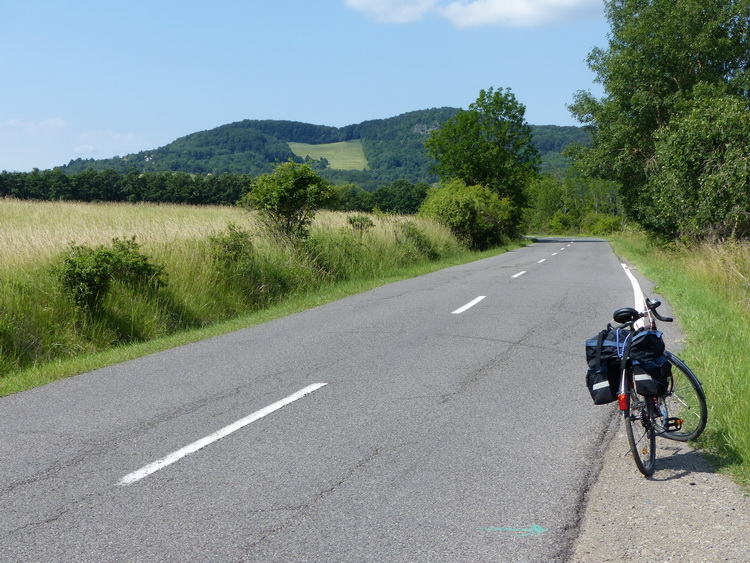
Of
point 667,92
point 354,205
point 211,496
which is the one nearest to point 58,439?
point 211,496

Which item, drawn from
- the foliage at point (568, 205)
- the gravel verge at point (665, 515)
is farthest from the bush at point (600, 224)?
the gravel verge at point (665, 515)

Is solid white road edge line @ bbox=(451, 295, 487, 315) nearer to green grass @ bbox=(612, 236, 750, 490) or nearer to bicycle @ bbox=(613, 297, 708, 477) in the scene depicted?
green grass @ bbox=(612, 236, 750, 490)

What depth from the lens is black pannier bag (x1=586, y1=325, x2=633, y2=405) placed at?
4.56 metres

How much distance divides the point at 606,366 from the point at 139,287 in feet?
28.5

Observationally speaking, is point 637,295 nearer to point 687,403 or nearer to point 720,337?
point 720,337

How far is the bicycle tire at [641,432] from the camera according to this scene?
4.32 metres

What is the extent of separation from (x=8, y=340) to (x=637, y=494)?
7.97 meters

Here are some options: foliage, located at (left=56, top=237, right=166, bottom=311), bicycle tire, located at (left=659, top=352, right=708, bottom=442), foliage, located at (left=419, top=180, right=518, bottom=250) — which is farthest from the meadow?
foliage, located at (left=419, top=180, right=518, bottom=250)

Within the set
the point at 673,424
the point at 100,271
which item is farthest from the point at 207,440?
the point at 100,271

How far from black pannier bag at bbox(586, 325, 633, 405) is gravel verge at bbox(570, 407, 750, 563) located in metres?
0.49

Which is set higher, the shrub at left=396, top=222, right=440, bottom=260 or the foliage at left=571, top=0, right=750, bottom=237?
the foliage at left=571, top=0, right=750, bottom=237

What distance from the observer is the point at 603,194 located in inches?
4951

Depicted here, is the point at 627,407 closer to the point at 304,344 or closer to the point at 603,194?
the point at 304,344

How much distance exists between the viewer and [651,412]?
4562 millimetres
